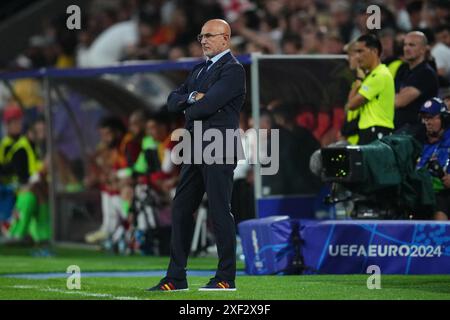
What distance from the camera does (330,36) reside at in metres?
16.8

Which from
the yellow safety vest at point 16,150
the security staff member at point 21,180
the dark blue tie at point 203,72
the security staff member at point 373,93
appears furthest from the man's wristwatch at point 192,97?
the yellow safety vest at point 16,150

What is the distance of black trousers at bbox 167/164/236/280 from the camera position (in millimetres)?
10508

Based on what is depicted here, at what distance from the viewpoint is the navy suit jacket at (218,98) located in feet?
34.2

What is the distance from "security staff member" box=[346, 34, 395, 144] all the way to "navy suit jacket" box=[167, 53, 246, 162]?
316 cm

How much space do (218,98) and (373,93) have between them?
3.49 meters

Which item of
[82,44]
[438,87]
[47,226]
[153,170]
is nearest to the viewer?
[438,87]

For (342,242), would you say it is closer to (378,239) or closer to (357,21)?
(378,239)

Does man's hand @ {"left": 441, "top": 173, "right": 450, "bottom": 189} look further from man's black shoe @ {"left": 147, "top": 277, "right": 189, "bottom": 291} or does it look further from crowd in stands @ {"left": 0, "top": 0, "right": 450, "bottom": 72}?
man's black shoe @ {"left": 147, "top": 277, "right": 189, "bottom": 291}

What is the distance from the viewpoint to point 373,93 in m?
13.5

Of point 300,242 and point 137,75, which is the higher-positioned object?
point 137,75

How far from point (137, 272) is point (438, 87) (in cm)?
389
